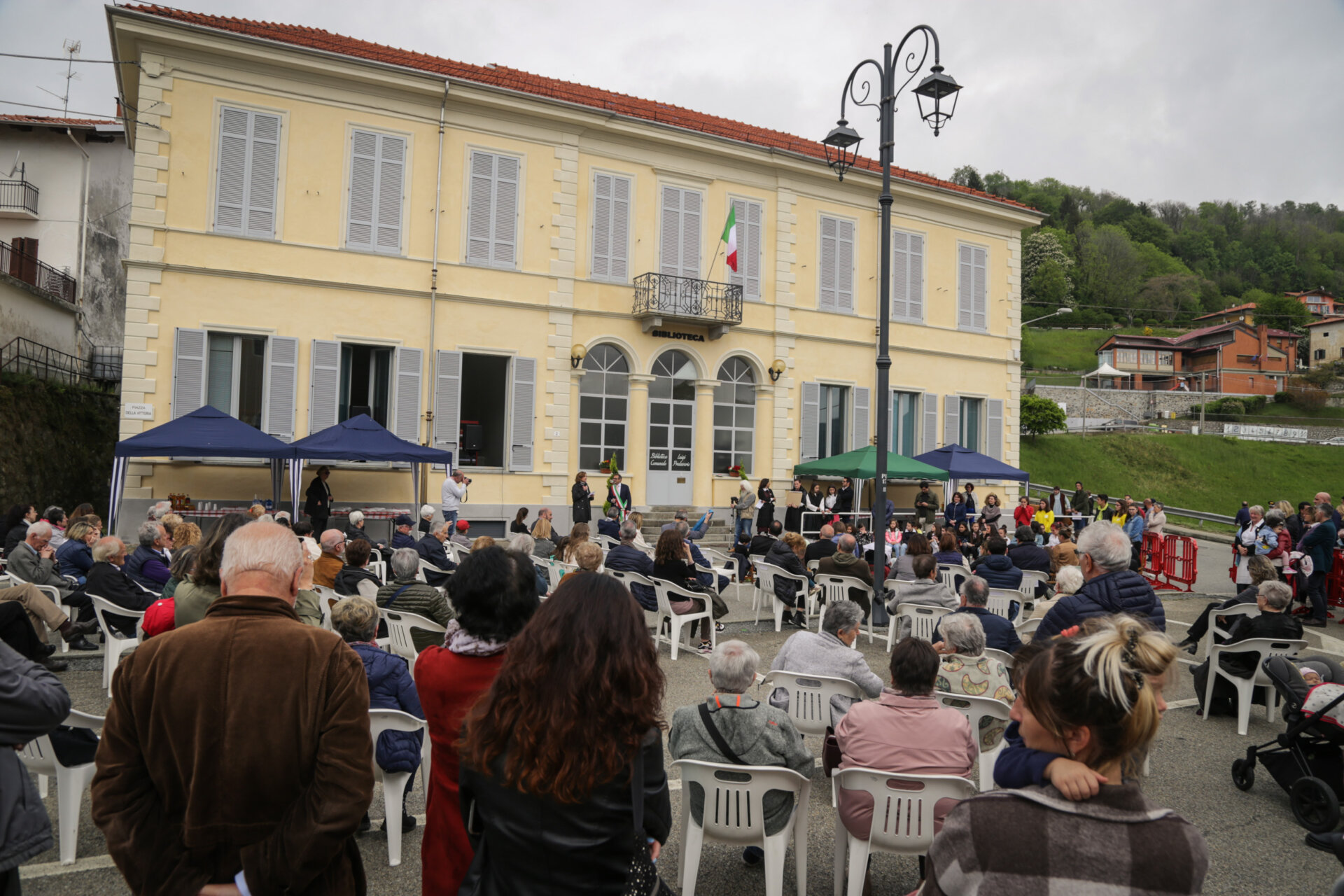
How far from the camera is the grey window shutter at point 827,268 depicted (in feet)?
60.8

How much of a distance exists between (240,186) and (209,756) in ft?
46.8

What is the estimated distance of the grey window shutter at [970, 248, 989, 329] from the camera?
2062 centimetres

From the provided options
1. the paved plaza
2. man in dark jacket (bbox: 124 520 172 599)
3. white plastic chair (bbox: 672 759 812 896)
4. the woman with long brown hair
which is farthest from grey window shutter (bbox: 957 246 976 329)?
the woman with long brown hair

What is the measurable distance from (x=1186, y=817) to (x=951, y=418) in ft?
54.4

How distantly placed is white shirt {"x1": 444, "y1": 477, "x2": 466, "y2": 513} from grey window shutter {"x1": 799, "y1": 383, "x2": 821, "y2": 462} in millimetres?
7915

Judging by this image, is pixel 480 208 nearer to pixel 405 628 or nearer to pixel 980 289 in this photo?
pixel 405 628

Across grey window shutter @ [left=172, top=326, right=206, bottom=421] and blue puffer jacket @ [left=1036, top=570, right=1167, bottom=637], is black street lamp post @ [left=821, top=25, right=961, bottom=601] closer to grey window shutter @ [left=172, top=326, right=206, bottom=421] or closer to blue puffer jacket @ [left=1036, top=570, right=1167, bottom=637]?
blue puffer jacket @ [left=1036, top=570, right=1167, bottom=637]

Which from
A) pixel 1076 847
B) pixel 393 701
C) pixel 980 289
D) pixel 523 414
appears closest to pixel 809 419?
pixel 980 289

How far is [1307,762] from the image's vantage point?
168 inches

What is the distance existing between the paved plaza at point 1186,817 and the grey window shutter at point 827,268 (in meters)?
13.5

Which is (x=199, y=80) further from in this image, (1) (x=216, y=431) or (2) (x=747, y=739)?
(2) (x=747, y=739)

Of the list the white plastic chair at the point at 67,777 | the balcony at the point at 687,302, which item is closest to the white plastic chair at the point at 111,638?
the white plastic chair at the point at 67,777

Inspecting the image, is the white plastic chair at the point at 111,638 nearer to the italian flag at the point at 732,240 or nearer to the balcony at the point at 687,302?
the balcony at the point at 687,302

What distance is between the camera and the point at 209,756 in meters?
1.76
